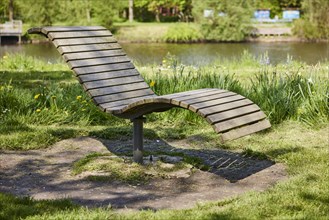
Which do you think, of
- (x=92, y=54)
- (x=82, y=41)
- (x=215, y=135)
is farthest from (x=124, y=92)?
(x=215, y=135)

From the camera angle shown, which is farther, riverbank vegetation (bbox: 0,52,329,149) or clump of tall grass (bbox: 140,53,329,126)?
clump of tall grass (bbox: 140,53,329,126)

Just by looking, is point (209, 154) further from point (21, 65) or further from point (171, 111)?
point (21, 65)

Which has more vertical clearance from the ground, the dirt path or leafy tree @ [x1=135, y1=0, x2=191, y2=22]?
the dirt path

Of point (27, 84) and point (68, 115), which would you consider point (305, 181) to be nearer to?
point (68, 115)

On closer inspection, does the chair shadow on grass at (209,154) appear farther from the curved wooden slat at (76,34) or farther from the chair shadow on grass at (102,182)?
the curved wooden slat at (76,34)

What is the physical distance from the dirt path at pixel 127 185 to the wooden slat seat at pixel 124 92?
0.52 meters

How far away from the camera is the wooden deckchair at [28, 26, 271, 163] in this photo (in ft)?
15.1

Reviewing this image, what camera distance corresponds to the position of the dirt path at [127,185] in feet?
14.6

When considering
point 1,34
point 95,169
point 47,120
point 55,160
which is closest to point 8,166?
point 55,160

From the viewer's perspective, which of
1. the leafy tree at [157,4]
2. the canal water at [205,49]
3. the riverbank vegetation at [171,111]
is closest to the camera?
the riverbank vegetation at [171,111]

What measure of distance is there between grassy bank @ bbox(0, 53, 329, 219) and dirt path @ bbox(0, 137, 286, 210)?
0.21m

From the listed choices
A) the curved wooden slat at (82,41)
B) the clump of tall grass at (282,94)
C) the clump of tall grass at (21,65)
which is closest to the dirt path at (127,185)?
the curved wooden slat at (82,41)

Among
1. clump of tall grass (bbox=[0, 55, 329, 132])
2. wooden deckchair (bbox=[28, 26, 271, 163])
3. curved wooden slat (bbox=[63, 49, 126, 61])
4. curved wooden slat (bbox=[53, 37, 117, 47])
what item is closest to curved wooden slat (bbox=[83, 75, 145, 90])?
wooden deckchair (bbox=[28, 26, 271, 163])

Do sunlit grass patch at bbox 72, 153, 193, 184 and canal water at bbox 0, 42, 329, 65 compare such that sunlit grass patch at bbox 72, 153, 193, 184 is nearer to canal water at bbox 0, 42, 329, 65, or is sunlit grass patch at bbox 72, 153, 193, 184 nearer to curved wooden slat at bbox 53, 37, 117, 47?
curved wooden slat at bbox 53, 37, 117, 47
